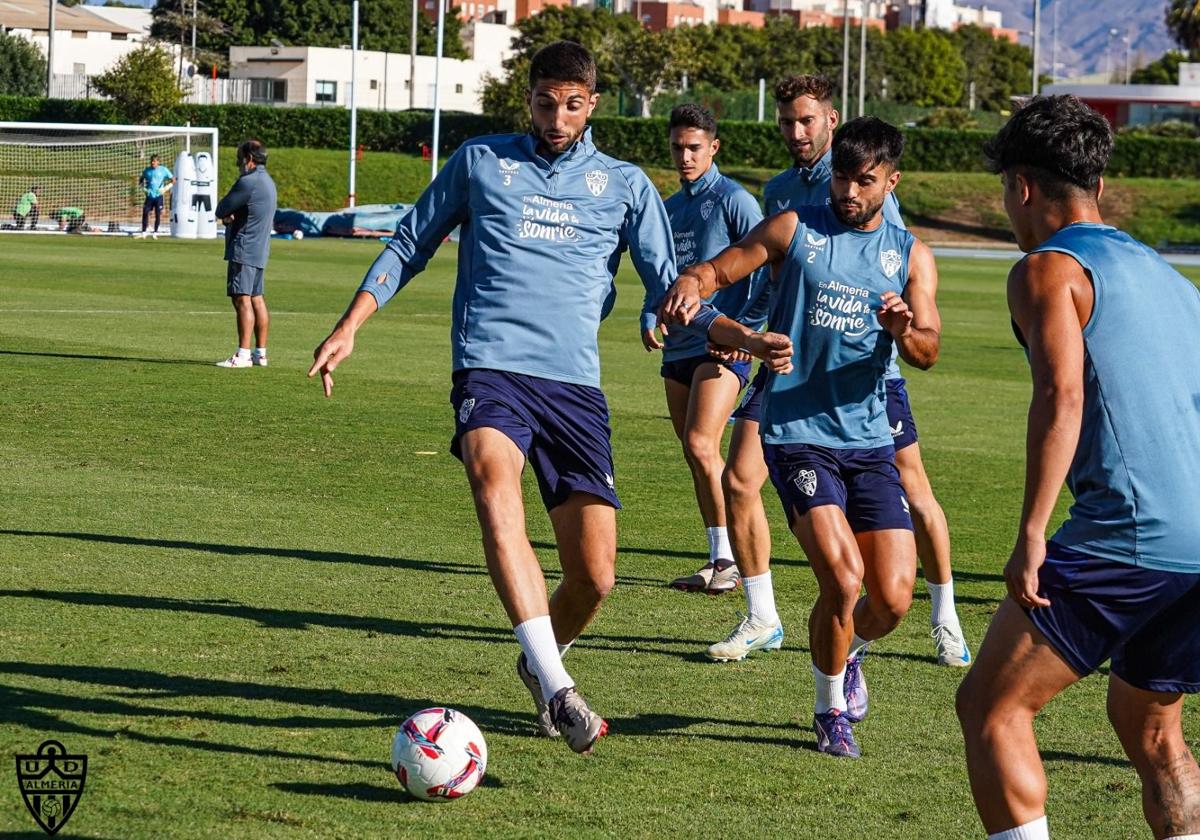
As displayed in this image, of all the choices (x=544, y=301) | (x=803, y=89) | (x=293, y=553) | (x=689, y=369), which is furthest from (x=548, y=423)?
(x=293, y=553)

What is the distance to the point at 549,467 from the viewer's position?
237 inches

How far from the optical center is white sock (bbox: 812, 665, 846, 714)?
5793 millimetres

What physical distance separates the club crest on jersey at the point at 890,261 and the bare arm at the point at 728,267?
33 centimetres

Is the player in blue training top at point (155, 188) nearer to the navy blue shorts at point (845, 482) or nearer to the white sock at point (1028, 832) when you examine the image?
the navy blue shorts at point (845, 482)

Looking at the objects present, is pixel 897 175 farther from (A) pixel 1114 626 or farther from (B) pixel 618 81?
(B) pixel 618 81

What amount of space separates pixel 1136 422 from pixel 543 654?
227 centimetres

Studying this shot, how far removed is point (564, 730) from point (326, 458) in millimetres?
6771

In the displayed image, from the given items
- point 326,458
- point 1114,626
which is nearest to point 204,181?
point 326,458

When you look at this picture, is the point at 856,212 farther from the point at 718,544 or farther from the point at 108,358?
the point at 108,358

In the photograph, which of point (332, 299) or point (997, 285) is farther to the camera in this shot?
point (997, 285)

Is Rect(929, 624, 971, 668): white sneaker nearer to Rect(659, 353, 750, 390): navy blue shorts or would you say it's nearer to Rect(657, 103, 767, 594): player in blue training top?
Rect(657, 103, 767, 594): player in blue training top

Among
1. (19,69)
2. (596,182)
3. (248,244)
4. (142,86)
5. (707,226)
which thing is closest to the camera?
(596,182)

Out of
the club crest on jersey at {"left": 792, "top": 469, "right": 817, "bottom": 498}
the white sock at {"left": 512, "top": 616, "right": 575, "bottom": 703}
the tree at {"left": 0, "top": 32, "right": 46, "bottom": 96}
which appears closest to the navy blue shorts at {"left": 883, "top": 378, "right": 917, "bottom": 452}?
the club crest on jersey at {"left": 792, "top": 469, "right": 817, "bottom": 498}

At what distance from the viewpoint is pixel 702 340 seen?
27.7 feet
